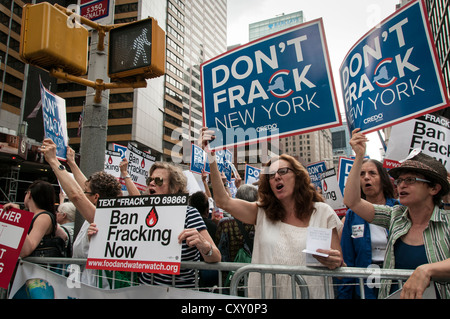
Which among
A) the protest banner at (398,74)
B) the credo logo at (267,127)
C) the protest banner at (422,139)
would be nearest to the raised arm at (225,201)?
the credo logo at (267,127)

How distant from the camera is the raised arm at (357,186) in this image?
2496 mm

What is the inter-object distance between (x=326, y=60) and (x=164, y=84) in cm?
5681

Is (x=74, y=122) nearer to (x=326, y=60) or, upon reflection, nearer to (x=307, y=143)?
(x=326, y=60)

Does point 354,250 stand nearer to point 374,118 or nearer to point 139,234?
point 374,118

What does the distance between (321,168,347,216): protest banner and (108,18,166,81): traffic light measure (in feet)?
13.2

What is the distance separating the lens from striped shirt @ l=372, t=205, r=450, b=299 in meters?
2.09

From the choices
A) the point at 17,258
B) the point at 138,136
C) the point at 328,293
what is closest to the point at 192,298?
the point at 328,293

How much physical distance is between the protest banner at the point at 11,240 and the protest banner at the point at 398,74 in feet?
10.1

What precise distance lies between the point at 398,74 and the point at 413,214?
50.9 inches

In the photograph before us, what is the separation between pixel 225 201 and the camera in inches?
104

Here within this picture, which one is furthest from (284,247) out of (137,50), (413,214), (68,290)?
(137,50)

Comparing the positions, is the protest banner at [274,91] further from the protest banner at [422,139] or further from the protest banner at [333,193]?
the protest banner at [333,193]

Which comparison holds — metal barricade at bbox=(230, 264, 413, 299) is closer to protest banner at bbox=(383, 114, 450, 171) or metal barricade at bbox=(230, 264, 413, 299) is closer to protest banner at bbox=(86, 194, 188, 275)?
protest banner at bbox=(86, 194, 188, 275)

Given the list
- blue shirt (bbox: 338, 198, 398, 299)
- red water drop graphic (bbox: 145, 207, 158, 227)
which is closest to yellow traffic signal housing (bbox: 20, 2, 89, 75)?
red water drop graphic (bbox: 145, 207, 158, 227)
